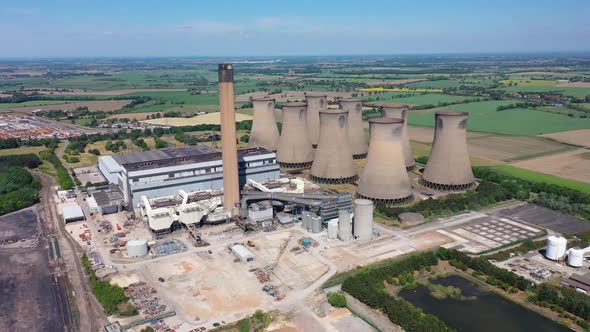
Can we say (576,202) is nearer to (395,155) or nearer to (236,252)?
(395,155)

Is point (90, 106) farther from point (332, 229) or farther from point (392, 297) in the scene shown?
point (392, 297)

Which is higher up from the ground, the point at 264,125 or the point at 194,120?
the point at 264,125

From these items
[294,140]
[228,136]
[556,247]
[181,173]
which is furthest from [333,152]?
[556,247]

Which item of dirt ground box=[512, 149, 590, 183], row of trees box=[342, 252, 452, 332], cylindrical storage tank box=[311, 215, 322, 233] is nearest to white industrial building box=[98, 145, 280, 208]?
cylindrical storage tank box=[311, 215, 322, 233]

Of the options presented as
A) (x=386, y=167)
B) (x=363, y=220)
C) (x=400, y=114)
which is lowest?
(x=363, y=220)

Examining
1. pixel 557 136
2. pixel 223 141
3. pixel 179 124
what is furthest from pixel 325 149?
pixel 179 124

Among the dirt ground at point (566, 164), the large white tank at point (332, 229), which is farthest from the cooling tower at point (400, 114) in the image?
the large white tank at point (332, 229)
